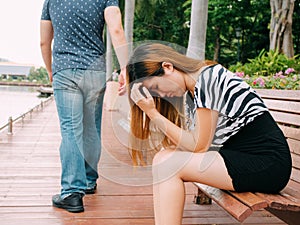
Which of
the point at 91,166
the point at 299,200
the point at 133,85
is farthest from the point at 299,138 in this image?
the point at 91,166

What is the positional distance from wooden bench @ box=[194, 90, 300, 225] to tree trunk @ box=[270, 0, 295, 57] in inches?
→ 363

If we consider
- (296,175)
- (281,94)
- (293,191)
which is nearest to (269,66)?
(281,94)

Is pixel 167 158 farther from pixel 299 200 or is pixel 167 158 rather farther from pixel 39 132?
pixel 39 132

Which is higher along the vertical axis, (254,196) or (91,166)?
(254,196)

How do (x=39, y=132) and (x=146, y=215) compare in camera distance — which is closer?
(x=146, y=215)

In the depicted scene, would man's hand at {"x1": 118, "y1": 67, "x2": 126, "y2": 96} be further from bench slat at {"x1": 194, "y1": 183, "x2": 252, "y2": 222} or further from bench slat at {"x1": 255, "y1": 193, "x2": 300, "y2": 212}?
bench slat at {"x1": 255, "y1": 193, "x2": 300, "y2": 212}

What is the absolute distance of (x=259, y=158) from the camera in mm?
2164

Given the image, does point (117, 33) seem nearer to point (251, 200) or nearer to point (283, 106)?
point (283, 106)

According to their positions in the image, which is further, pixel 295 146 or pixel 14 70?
pixel 14 70

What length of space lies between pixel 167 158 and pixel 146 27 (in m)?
26.5

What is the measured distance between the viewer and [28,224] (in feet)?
9.02

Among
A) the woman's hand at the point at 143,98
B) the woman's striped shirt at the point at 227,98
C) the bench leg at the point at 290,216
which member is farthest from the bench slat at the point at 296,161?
the woman's hand at the point at 143,98

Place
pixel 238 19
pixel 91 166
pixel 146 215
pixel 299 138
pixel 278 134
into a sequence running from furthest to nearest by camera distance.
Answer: pixel 238 19
pixel 91 166
pixel 146 215
pixel 299 138
pixel 278 134

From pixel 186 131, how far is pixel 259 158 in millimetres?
380
